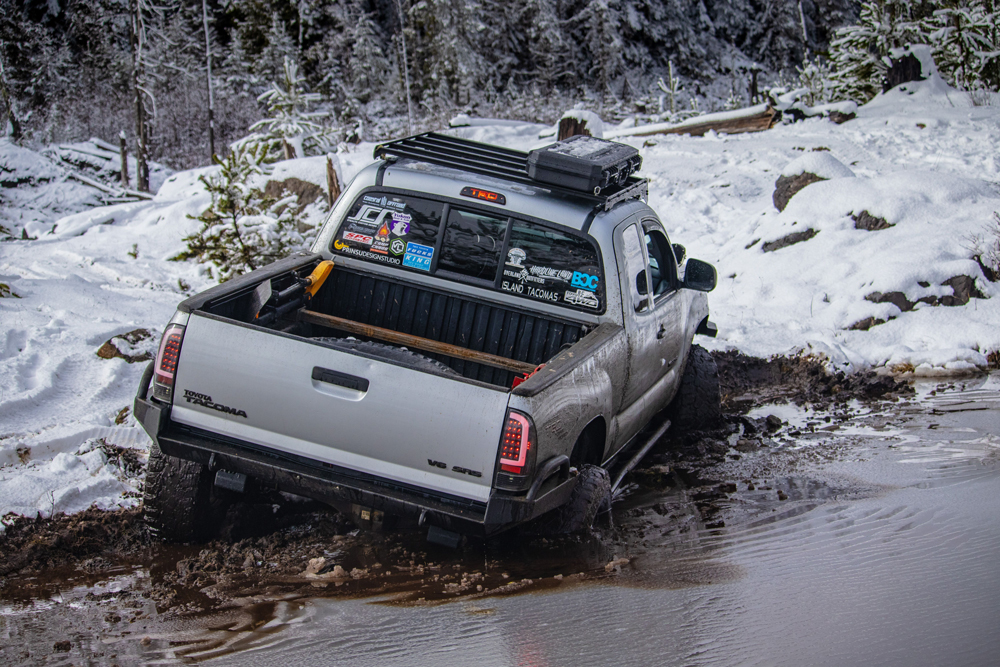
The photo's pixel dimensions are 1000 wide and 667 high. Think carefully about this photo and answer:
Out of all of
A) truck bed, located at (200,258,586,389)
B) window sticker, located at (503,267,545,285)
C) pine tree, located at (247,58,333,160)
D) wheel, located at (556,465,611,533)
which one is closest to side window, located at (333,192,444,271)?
truck bed, located at (200,258,586,389)

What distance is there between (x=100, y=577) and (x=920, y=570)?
385 cm

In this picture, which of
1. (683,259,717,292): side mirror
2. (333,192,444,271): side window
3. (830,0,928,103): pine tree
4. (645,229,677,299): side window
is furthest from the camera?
(830,0,928,103): pine tree

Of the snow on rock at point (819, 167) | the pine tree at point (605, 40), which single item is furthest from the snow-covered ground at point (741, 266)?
the pine tree at point (605, 40)

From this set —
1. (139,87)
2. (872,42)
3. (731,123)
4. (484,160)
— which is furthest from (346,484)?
(139,87)

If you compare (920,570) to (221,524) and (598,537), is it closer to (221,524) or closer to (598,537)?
(598,537)

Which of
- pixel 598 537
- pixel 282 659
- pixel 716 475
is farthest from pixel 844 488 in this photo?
pixel 282 659

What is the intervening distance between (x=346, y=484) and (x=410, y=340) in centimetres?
144

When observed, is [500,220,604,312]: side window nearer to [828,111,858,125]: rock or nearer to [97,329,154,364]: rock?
[97,329,154,364]: rock

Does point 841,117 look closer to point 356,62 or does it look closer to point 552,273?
point 552,273

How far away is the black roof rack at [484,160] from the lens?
557 centimetres

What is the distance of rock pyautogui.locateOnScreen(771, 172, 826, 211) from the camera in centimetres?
1205

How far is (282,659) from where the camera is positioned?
3311 mm

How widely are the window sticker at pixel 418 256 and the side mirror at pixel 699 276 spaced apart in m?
1.86

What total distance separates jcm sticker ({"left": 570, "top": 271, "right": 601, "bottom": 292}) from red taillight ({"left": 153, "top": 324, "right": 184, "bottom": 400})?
2.32 m
